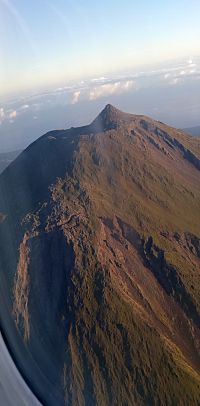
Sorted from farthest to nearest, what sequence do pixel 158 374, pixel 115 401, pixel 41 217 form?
1. pixel 41 217
2. pixel 158 374
3. pixel 115 401

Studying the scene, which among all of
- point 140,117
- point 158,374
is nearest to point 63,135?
point 140,117

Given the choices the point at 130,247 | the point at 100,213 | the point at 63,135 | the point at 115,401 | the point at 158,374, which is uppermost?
the point at 63,135

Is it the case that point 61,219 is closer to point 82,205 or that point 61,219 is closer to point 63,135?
point 82,205

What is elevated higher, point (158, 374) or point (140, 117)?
point (140, 117)

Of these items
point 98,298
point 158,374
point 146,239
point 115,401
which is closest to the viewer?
point 115,401

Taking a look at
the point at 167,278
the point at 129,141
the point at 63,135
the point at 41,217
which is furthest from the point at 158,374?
the point at 63,135

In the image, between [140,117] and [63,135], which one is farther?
[140,117]
